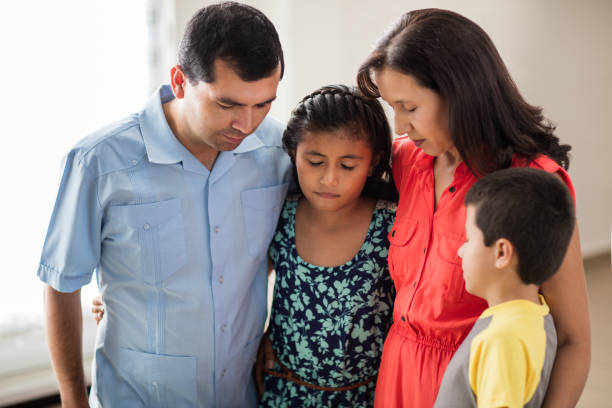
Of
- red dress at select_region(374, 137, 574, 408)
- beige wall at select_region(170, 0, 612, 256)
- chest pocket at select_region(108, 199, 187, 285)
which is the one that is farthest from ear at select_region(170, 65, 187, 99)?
beige wall at select_region(170, 0, 612, 256)

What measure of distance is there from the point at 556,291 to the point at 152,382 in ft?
3.16

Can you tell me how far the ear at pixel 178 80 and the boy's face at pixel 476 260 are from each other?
727 millimetres

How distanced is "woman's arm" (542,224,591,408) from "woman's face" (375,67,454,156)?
1.12 feet

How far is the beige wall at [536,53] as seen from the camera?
2715 mm

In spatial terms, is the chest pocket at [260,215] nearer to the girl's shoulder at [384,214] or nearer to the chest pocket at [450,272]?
the girl's shoulder at [384,214]

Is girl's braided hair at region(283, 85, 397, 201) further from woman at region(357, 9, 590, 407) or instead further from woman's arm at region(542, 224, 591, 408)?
woman's arm at region(542, 224, 591, 408)

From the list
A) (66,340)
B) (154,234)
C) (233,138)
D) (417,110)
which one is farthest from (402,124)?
(66,340)

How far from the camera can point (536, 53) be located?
4.01 m

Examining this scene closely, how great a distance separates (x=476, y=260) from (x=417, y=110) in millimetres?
348

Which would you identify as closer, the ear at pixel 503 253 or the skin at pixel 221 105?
the ear at pixel 503 253

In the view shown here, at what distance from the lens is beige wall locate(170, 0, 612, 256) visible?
8.91 ft

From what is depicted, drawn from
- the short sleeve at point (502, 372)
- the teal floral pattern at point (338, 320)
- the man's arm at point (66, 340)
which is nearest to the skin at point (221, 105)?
the teal floral pattern at point (338, 320)

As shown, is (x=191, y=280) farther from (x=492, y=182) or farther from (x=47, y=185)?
(x=47, y=185)

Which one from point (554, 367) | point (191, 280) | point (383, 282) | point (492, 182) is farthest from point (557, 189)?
point (191, 280)
